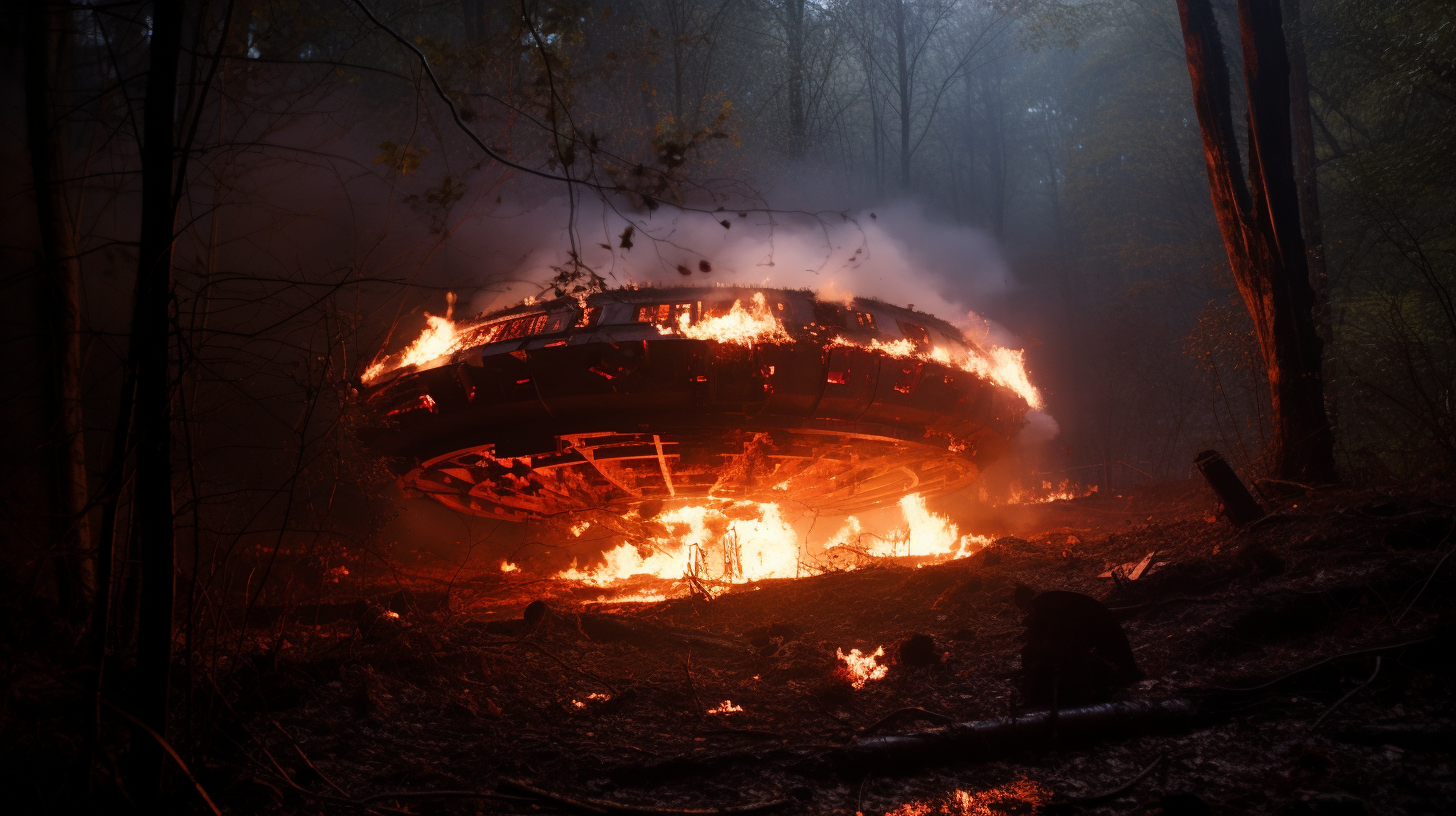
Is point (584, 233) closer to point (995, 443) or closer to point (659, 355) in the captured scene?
point (659, 355)

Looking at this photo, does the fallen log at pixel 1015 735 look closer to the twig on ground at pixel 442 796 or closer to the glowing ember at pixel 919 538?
the twig on ground at pixel 442 796

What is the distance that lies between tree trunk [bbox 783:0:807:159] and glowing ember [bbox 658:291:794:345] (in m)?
9.70

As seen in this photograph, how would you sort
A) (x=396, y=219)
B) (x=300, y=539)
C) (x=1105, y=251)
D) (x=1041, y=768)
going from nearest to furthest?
(x=1041, y=768) < (x=300, y=539) < (x=396, y=219) < (x=1105, y=251)

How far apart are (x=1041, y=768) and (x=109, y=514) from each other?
326cm

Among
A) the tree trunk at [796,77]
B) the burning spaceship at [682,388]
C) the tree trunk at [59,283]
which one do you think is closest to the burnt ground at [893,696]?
the tree trunk at [59,283]

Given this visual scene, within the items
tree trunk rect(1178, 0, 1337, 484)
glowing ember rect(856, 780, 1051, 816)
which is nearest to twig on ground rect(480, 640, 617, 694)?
glowing ember rect(856, 780, 1051, 816)

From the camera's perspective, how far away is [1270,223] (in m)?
6.31

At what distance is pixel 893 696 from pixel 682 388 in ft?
10.8

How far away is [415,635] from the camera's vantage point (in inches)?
166

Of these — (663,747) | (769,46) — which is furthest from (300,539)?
(769,46)

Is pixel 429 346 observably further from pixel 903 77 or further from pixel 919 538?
pixel 903 77

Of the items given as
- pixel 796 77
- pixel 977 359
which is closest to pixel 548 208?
pixel 977 359

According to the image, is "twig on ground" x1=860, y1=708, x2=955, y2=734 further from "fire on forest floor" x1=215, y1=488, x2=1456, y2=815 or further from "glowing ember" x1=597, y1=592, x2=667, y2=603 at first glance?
"glowing ember" x1=597, y1=592, x2=667, y2=603

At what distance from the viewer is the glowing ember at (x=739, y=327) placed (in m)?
6.18
